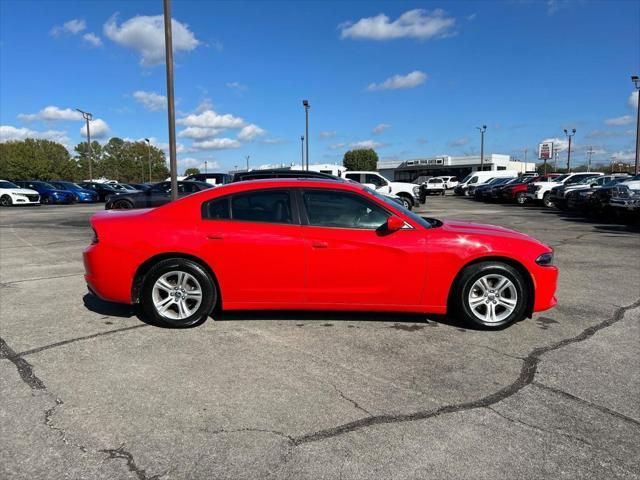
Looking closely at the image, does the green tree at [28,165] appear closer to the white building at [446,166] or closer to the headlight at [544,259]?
the white building at [446,166]

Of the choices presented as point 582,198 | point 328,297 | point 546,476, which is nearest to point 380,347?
point 328,297

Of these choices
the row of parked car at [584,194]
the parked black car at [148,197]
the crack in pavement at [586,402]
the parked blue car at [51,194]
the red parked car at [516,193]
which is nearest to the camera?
the crack in pavement at [586,402]

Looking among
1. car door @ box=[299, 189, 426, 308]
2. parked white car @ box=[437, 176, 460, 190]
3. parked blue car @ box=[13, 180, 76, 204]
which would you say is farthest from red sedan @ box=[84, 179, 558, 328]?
parked white car @ box=[437, 176, 460, 190]

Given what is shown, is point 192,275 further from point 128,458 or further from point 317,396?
point 128,458

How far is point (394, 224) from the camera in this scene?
4.70 meters

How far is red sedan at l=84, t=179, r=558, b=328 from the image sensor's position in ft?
15.5

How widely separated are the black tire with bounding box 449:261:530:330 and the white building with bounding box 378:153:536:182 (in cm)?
8074

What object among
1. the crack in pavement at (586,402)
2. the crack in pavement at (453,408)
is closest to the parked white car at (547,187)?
the crack in pavement at (453,408)

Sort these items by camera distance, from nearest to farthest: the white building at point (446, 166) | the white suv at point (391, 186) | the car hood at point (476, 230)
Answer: the car hood at point (476, 230)
the white suv at point (391, 186)
the white building at point (446, 166)

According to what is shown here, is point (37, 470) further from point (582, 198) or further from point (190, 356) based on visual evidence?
point (582, 198)

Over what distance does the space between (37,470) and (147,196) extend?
54.3ft

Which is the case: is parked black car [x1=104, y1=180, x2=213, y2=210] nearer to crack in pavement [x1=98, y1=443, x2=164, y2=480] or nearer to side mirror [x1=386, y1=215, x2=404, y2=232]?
side mirror [x1=386, y1=215, x2=404, y2=232]

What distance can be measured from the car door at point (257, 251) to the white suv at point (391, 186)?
1670 cm

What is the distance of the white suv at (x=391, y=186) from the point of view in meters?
21.5
